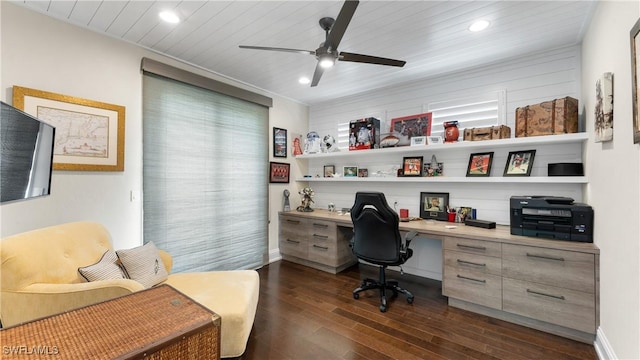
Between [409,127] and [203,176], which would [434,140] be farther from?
[203,176]

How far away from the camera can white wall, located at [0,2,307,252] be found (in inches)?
77.7

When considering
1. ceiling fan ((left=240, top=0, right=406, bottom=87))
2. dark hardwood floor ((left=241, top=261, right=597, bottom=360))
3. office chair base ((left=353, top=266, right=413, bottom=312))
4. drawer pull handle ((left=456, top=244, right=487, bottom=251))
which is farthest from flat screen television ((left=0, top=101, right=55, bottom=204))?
drawer pull handle ((left=456, top=244, right=487, bottom=251))

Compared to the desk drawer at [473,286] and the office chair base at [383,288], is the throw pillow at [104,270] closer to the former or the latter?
the office chair base at [383,288]

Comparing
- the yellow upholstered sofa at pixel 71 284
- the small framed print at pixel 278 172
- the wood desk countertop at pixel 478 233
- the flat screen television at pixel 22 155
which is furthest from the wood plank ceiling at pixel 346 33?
the wood desk countertop at pixel 478 233

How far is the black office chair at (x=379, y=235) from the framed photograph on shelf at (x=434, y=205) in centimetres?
78

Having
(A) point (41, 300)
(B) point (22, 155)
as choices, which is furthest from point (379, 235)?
(B) point (22, 155)

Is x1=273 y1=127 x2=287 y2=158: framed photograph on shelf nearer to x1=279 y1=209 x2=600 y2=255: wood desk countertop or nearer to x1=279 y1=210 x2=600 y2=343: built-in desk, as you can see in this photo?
x1=279 y1=209 x2=600 y2=255: wood desk countertop

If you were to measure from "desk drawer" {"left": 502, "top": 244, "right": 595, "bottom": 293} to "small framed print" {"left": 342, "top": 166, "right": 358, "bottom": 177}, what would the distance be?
2.22 meters

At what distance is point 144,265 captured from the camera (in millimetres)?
2041

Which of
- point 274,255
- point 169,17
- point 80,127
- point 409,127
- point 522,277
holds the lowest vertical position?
point 274,255

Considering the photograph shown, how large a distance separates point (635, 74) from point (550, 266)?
1.54 m

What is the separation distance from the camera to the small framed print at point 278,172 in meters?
4.03

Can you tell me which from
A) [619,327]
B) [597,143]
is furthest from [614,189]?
[619,327]

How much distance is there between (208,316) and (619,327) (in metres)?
2.36
